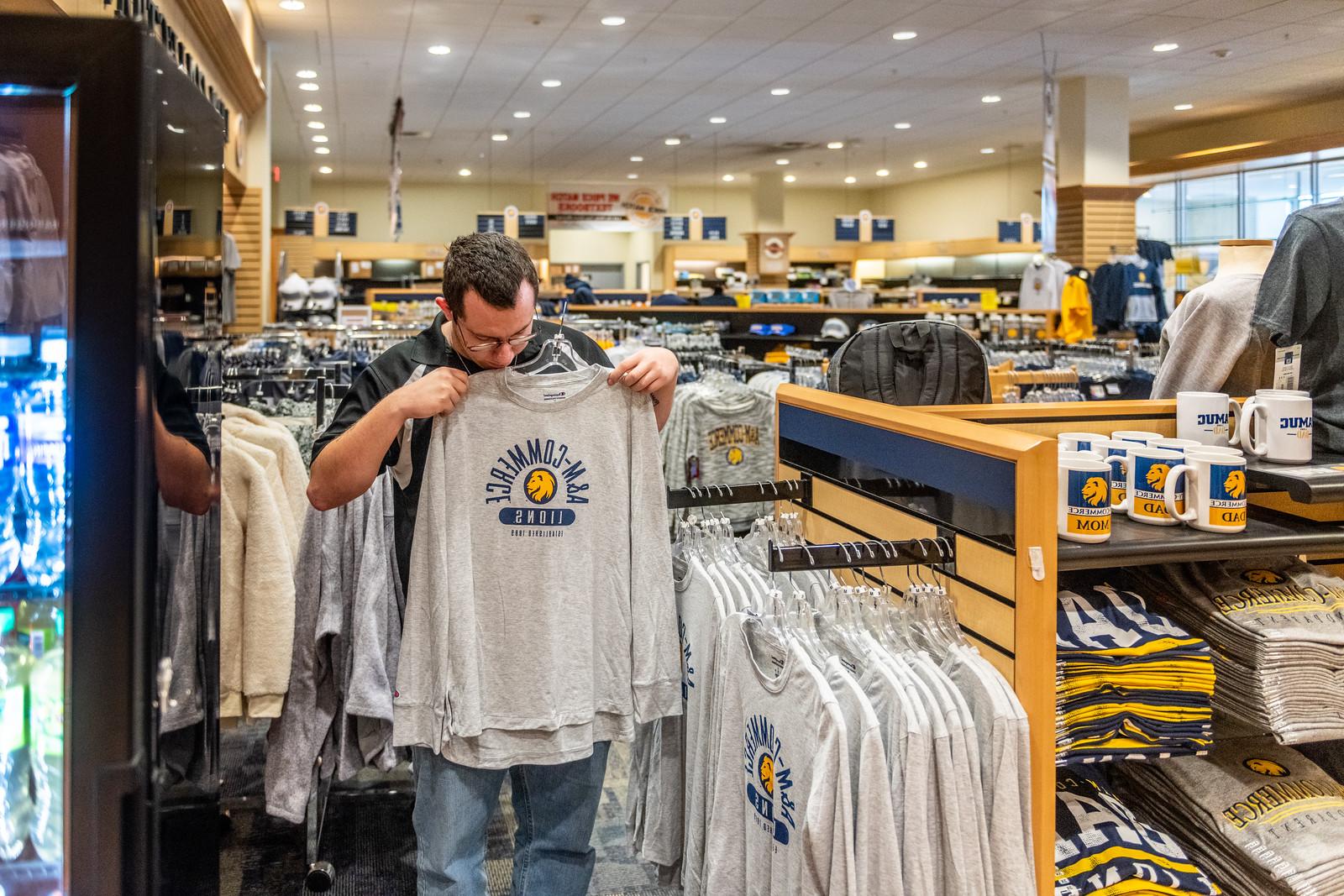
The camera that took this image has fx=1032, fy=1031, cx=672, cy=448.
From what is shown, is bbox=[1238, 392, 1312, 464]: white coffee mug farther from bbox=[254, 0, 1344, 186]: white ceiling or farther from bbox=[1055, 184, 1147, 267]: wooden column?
bbox=[1055, 184, 1147, 267]: wooden column

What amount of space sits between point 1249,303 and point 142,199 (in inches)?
94.8

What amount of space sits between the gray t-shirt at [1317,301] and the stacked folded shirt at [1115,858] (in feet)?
3.36

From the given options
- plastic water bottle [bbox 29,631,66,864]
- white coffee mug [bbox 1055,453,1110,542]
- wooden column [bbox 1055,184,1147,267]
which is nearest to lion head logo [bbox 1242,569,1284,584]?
white coffee mug [bbox 1055,453,1110,542]

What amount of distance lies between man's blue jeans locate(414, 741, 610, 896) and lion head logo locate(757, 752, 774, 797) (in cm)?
39

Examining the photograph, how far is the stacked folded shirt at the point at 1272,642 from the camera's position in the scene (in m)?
1.82

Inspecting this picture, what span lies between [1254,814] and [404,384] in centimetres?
180

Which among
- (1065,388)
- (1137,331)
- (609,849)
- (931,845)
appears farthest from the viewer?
(1137,331)

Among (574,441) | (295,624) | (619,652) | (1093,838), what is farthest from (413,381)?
(1093,838)

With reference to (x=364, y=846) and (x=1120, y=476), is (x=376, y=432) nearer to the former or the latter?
(x=1120, y=476)

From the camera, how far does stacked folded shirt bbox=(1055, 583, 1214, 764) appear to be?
1715 mm

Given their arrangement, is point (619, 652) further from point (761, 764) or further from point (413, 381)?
→ point (413, 381)

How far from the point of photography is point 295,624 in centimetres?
251

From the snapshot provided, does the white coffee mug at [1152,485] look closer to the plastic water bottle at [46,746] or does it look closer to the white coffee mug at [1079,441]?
the white coffee mug at [1079,441]

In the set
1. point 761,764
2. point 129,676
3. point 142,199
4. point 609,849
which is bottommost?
point 609,849
